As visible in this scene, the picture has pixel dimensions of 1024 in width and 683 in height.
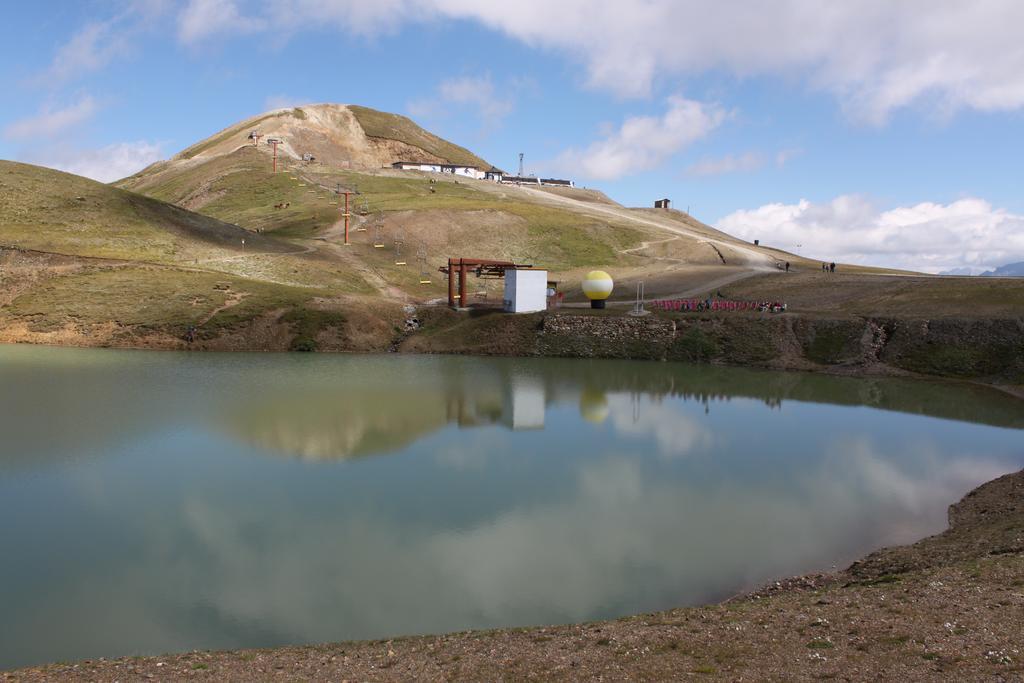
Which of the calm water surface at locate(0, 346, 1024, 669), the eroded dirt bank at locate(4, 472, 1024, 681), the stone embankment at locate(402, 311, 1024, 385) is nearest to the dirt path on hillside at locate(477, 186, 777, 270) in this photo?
the stone embankment at locate(402, 311, 1024, 385)

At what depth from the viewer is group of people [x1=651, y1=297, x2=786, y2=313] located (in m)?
79.1

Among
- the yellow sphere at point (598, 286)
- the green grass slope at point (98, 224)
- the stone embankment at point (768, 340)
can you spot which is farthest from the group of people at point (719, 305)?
the green grass slope at point (98, 224)

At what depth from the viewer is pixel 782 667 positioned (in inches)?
557

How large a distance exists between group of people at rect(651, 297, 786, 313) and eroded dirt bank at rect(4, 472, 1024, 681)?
6252 cm

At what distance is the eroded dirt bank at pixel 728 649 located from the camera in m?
14.0

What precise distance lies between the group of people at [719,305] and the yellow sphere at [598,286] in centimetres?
623

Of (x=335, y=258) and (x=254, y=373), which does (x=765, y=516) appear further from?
(x=335, y=258)

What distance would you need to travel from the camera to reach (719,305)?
8156 cm

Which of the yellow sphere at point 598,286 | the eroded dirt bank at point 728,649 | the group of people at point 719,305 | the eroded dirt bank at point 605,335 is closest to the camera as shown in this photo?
the eroded dirt bank at point 728,649

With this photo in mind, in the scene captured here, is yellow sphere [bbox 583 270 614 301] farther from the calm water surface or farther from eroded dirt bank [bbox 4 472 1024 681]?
eroded dirt bank [bbox 4 472 1024 681]

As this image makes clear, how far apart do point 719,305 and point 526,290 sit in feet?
78.1

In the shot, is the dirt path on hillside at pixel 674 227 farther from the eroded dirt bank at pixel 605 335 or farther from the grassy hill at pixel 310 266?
the eroded dirt bank at pixel 605 335

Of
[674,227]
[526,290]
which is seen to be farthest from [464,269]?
[674,227]

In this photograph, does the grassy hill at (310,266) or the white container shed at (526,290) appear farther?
the white container shed at (526,290)
